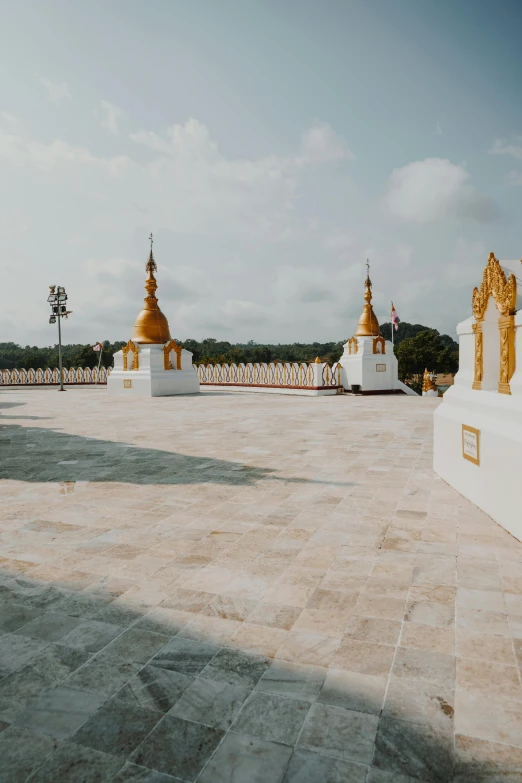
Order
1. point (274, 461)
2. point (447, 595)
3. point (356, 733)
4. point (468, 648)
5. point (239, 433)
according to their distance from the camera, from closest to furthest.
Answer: point (356, 733), point (468, 648), point (447, 595), point (274, 461), point (239, 433)

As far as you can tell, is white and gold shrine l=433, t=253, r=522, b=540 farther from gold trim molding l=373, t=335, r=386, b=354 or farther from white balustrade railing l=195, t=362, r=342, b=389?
gold trim molding l=373, t=335, r=386, b=354

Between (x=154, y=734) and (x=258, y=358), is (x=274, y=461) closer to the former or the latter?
(x=154, y=734)

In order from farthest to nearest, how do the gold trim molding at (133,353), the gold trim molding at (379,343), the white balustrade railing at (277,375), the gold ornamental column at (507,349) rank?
the gold trim molding at (133,353) → the gold trim molding at (379,343) → the white balustrade railing at (277,375) → the gold ornamental column at (507,349)

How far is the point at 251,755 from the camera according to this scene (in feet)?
7.25

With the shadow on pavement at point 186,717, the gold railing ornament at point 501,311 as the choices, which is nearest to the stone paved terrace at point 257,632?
the shadow on pavement at point 186,717

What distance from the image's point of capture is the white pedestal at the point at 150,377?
901 inches

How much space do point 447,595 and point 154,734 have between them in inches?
88.7

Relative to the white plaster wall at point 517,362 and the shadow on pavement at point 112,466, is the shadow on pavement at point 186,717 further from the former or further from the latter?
the shadow on pavement at point 112,466

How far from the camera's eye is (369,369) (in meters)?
22.3

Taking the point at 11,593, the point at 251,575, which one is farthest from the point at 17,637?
the point at 251,575

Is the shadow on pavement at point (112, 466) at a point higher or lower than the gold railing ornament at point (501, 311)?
lower

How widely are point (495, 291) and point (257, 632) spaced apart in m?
4.53

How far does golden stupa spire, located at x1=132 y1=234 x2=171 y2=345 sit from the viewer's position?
2386 cm

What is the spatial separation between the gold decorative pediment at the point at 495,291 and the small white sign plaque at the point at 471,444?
1.36 meters
